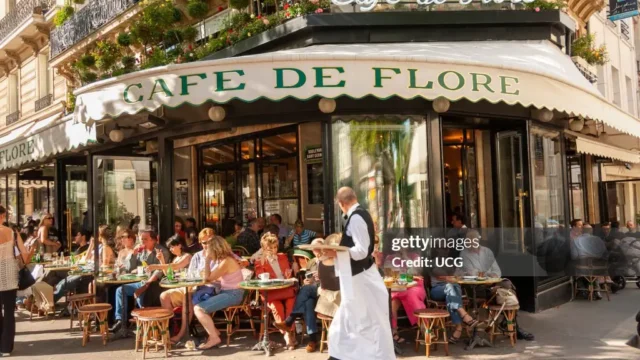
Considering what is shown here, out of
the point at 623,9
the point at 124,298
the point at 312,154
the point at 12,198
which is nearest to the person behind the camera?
the point at 124,298

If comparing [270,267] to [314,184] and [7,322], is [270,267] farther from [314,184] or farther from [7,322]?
[314,184]

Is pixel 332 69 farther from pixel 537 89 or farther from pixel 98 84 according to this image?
pixel 98 84

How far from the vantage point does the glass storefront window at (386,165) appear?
7.70m

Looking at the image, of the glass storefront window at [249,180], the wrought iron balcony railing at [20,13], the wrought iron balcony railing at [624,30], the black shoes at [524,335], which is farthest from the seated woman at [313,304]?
the wrought iron balcony railing at [624,30]

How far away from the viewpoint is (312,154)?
1122cm

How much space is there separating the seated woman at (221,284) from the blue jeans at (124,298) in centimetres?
110

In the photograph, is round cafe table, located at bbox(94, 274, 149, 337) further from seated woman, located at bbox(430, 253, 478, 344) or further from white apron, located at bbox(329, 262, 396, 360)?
seated woman, located at bbox(430, 253, 478, 344)

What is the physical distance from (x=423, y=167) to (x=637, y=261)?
5248 millimetres

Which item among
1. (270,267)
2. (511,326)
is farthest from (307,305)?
(511,326)

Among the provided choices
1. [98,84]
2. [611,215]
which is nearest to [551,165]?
[98,84]

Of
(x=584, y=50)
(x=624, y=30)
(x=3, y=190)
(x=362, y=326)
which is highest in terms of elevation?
(x=624, y=30)

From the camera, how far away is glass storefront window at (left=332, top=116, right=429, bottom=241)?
25.3 ft

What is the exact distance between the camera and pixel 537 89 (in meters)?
6.89

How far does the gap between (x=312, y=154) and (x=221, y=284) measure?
472 centimetres
